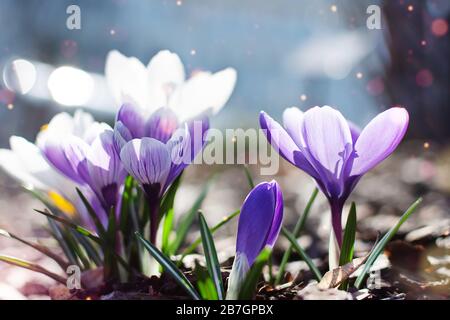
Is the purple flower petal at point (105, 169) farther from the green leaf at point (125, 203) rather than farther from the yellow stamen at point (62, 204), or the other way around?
the yellow stamen at point (62, 204)

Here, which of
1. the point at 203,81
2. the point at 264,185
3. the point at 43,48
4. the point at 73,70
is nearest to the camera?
the point at 264,185

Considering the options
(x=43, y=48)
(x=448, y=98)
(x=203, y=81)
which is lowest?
(x=203, y=81)

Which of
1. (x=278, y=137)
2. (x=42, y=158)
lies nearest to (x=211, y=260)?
(x=278, y=137)

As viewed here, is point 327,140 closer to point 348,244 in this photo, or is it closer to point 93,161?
point 348,244

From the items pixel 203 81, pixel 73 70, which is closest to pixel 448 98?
pixel 73 70

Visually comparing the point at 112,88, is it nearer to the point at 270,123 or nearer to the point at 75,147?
the point at 75,147

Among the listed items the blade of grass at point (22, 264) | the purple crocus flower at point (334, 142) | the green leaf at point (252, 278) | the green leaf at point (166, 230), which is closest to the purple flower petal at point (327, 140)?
the purple crocus flower at point (334, 142)
